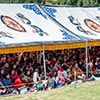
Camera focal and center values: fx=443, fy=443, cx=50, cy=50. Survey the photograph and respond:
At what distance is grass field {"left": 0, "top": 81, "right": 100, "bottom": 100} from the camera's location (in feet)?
47.7

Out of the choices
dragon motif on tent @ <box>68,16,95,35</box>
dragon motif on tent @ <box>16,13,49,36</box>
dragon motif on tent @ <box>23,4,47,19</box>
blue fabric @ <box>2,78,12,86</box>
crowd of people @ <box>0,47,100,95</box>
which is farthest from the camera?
dragon motif on tent @ <box>68,16,95,35</box>

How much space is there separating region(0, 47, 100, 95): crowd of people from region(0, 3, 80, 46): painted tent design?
106cm

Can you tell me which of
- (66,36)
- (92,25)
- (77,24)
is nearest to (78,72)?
(66,36)

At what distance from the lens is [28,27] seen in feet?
58.5

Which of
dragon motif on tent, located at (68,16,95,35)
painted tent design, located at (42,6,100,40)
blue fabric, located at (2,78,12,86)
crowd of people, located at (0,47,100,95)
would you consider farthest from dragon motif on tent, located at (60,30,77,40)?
blue fabric, located at (2,78,12,86)

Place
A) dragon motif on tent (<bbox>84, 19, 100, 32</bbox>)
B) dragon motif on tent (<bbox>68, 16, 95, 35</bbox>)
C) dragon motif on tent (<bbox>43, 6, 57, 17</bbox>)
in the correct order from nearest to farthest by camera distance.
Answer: dragon motif on tent (<bbox>68, 16, 95, 35</bbox>) < dragon motif on tent (<bbox>43, 6, 57, 17</bbox>) < dragon motif on tent (<bbox>84, 19, 100, 32</bbox>)

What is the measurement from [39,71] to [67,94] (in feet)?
8.12

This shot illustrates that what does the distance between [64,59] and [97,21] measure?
10.3 ft

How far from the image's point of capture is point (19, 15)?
727 inches

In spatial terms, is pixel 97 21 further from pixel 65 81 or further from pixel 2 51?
pixel 2 51

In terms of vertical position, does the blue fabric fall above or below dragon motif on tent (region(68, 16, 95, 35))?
below

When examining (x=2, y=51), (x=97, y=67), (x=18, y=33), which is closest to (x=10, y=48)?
(x=2, y=51)

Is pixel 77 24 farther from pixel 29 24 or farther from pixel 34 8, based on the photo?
pixel 29 24

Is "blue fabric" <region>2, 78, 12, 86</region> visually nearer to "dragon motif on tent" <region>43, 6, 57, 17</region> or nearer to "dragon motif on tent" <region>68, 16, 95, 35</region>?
"dragon motif on tent" <region>43, 6, 57, 17</region>
